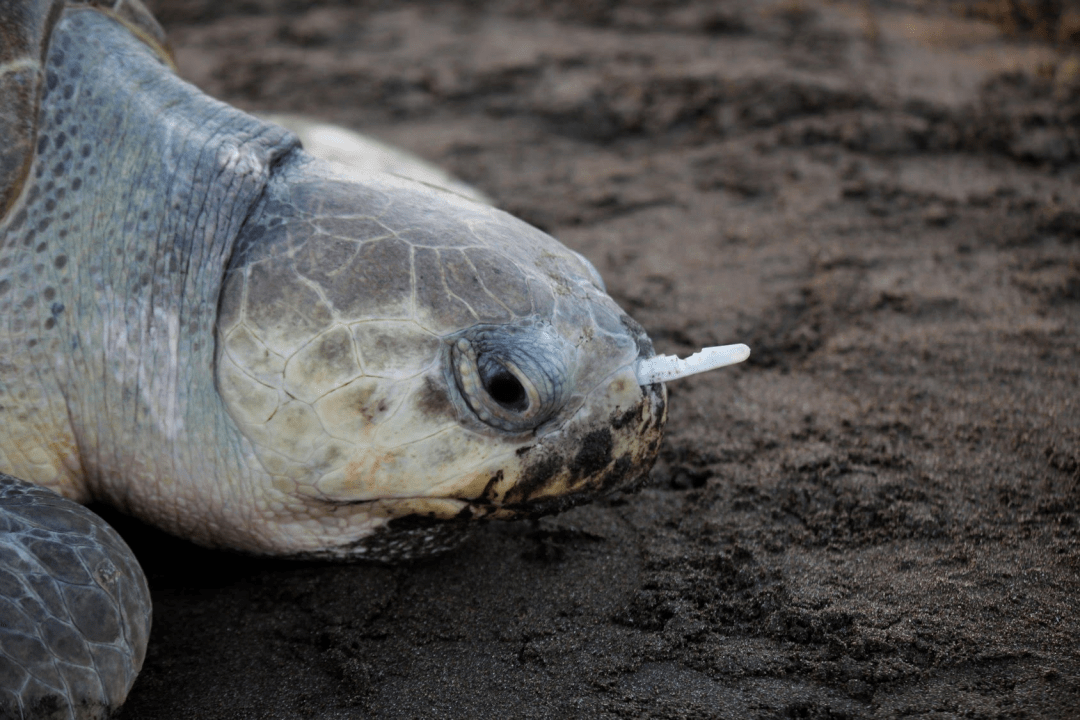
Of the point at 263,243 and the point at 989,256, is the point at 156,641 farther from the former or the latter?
the point at 989,256

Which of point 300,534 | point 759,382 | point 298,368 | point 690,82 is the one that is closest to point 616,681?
point 300,534

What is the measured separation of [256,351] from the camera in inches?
58.4

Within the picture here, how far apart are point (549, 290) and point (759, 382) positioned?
1.00 meters

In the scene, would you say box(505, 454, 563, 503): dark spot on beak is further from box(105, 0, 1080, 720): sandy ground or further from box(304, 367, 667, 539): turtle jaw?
box(105, 0, 1080, 720): sandy ground

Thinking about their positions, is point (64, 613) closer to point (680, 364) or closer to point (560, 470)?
point (560, 470)

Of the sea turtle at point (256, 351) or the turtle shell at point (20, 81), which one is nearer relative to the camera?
the sea turtle at point (256, 351)

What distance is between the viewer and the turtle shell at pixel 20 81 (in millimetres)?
1577

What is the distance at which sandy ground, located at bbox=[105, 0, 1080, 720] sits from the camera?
4.93 ft

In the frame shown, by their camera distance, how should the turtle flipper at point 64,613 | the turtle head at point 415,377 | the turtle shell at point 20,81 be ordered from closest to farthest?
the turtle flipper at point 64,613
the turtle head at point 415,377
the turtle shell at point 20,81

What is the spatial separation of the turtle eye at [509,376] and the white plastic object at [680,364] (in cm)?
15

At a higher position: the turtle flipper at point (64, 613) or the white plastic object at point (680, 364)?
the white plastic object at point (680, 364)

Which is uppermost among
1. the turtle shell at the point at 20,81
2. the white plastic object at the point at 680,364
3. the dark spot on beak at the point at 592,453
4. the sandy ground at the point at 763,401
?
the turtle shell at the point at 20,81

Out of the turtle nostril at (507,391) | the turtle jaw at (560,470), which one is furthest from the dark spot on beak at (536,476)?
the turtle nostril at (507,391)

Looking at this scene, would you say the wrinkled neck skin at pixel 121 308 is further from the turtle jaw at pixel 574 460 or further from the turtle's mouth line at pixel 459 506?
the turtle jaw at pixel 574 460
